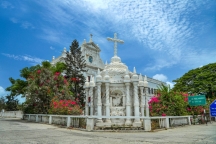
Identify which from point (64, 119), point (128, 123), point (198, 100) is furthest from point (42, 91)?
point (198, 100)

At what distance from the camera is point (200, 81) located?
110 feet

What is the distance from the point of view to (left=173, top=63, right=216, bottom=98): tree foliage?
1279 inches

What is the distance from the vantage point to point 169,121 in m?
14.0

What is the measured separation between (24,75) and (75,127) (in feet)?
48.2

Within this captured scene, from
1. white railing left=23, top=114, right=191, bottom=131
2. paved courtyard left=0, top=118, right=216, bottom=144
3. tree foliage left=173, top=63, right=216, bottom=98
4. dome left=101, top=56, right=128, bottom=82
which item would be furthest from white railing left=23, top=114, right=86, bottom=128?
tree foliage left=173, top=63, right=216, bottom=98

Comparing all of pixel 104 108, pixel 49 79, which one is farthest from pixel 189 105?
pixel 49 79

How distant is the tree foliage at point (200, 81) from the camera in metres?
32.5

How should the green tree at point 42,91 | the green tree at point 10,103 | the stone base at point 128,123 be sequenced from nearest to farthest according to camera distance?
1. the stone base at point 128,123
2. the green tree at point 42,91
3. the green tree at point 10,103

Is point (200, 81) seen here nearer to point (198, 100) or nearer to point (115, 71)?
point (198, 100)

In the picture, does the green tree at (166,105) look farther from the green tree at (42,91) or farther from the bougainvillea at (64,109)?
the green tree at (42,91)

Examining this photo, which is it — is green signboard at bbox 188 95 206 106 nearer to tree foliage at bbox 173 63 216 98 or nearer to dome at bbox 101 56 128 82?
dome at bbox 101 56 128 82

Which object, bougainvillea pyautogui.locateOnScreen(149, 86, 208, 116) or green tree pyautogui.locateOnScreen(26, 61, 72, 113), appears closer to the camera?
bougainvillea pyautogui.locateOnScreen(149, 86, 208, 116)

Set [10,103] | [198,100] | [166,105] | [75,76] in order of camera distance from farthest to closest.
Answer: [10,103] < [75,76] < [198,100] < [166,105]

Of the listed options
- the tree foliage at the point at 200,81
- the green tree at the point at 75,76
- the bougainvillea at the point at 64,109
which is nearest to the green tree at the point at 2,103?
the green tree at the point at 75,76
